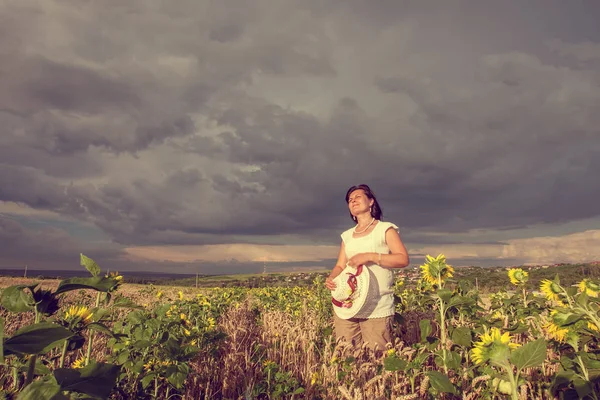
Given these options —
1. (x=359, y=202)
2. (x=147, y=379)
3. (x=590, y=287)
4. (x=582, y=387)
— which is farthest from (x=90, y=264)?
(x=359, y=202)

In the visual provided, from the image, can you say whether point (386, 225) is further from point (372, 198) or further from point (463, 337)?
point (463, 337)

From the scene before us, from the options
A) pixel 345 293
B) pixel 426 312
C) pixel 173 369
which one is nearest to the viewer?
pixel 173 369

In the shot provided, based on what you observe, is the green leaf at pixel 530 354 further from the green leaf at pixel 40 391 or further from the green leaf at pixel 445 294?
the green leaf at pixel 40 391

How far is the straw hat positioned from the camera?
14.5 feet

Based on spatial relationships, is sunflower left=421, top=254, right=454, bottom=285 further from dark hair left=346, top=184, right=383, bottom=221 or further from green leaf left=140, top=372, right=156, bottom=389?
green leaf left=140, top=372, right=156, bottom=389

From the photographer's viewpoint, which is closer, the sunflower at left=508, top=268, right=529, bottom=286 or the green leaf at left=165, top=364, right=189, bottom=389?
the green leaf at left=165, top=364, right=189, bottom=389

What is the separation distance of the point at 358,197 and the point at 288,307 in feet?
16.3

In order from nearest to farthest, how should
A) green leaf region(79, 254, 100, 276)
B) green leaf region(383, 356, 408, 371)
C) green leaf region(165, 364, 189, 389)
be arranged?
1. green leaf region(79, 254, 100, 276)
2. green leaf region(383, 356, 408, 371)
3. green leaf region(165, 364, 189, 389)

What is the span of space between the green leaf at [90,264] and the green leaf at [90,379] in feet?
1.65

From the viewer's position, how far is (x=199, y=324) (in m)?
4.61

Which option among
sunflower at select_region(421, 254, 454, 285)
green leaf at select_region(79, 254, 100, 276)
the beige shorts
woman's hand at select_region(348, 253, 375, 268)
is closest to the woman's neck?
woman's hand at select_region(348, 253, 375, 268)

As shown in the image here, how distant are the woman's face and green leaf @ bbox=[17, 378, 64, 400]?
3980 mm

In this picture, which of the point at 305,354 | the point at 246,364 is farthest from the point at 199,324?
the point at 305,354

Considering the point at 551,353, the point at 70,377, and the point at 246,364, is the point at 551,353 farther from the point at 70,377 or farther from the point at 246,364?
the point at 70,377
